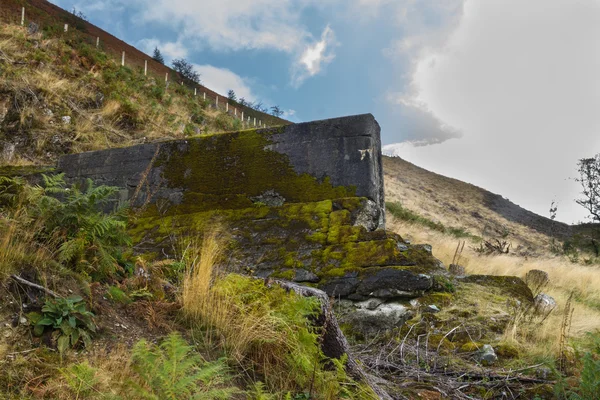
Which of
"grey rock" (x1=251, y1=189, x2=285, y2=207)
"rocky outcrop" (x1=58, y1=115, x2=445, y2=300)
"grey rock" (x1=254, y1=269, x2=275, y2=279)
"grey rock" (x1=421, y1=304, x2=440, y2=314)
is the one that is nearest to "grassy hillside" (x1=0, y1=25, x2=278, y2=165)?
"rocky outcrop" (x1=58, y1=115, x2=445, y2=300)

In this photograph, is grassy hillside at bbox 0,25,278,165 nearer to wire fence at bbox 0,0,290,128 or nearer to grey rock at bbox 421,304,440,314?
wire fence at bbox 0,0,290,128

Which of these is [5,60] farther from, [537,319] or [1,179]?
[537,319]

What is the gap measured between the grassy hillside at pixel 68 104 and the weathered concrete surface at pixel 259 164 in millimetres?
→ 4134

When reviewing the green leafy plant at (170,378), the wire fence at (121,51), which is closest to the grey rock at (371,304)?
the green leafy plant at (170,378)

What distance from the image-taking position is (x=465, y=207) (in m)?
29.2

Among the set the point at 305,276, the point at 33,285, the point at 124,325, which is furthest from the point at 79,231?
the point at 305,276

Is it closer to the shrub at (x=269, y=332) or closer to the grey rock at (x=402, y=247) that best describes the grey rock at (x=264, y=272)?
the grey rock at (x=402, y=247)

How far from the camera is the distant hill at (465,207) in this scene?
2317 centimetres

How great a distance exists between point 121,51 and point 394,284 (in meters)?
25.9

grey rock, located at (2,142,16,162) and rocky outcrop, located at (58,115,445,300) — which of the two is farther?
grey rock, located at (2,142,16,162)

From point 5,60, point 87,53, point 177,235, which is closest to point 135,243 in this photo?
point 177,235

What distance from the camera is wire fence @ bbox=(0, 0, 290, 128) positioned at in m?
19.7

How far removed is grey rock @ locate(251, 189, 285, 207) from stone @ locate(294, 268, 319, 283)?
135 cm

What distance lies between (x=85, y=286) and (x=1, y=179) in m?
1.40
